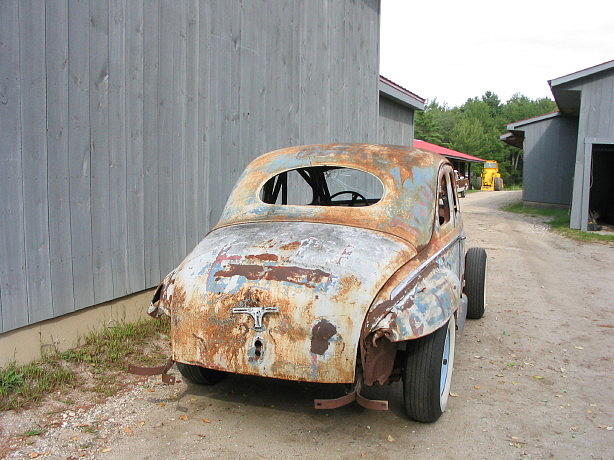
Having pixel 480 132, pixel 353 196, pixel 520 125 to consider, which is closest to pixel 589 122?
pixel 520 125

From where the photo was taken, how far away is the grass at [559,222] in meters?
14.7

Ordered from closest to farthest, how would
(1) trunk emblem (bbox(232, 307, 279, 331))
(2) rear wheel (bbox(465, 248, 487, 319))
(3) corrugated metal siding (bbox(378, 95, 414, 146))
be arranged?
(1) trunk emblem (bbox(232, 307, 279, 331))
(2) rear wheel (bbox(465, 248, 487, 319))
(3) corrugated metal siding (bbox(378, 95, 414, 146))

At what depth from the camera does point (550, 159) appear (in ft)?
78.3

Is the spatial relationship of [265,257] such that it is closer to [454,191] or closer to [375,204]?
[375,204]

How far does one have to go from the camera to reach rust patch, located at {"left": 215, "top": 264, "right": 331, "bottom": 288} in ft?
11.2

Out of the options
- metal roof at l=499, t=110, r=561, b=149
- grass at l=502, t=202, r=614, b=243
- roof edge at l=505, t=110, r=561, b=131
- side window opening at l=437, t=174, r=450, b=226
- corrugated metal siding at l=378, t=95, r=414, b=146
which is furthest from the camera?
metal roof at l=499, t=110, r=561, b=149

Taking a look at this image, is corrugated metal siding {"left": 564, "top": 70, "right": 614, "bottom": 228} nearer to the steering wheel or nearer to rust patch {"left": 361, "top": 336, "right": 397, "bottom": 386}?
the steering wheel

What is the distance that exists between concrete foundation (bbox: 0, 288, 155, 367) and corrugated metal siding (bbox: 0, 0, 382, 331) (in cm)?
9

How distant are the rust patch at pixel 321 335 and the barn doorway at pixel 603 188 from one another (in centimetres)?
1836

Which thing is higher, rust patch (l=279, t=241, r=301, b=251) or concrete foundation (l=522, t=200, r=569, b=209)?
rust patch (l=279, t=241, r=301, b=251)

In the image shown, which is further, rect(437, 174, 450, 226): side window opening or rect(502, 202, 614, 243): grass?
rect(502, 202, 614, 243): grass

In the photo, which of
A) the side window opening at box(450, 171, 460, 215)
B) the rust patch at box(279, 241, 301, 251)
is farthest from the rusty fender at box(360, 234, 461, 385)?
the side window opening at box(450, 171, 460, 215)

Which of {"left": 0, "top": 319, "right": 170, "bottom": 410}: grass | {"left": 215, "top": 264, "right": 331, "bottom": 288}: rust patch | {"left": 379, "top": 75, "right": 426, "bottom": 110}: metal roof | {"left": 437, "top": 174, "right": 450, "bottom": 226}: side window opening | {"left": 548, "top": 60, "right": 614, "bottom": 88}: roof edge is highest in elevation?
{"left": 548, "top": 60, "right": 614, "bottom": 88}: roof edge

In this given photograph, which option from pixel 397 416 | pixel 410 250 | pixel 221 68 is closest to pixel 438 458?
pixel 397 416
